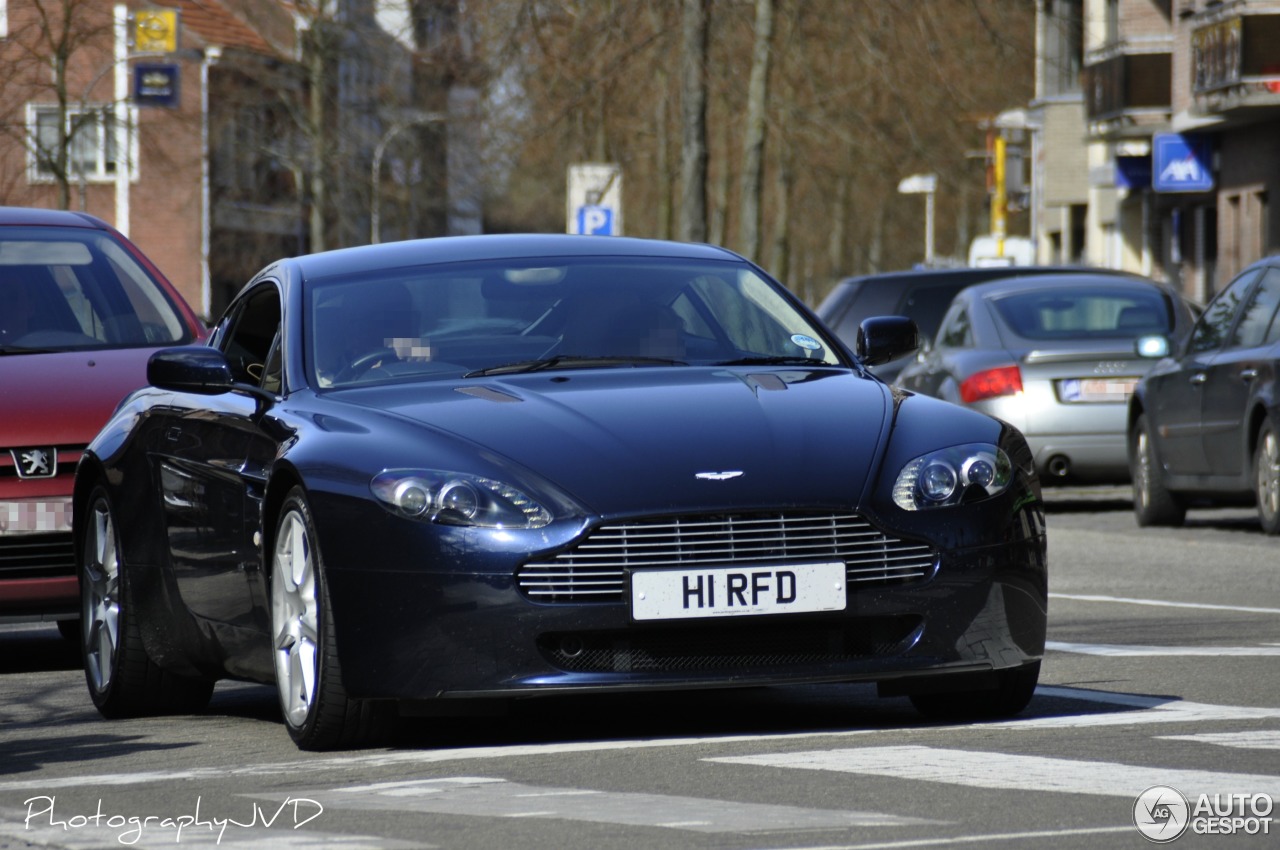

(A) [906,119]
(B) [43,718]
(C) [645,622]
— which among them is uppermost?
(A) [906,119]

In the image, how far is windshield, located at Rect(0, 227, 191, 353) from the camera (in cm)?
1091

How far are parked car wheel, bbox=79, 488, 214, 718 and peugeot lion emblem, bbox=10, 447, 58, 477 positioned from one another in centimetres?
76

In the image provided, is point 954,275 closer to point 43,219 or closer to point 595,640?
point 43,219

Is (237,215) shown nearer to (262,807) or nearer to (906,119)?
(906,119)

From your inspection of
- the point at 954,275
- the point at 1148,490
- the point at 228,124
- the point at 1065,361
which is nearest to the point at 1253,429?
the point at 1148,490

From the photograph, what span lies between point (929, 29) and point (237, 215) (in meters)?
37.6

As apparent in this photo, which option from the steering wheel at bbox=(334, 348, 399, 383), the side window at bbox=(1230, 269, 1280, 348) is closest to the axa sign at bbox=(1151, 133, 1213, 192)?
the side window at bbox=(1230, 269, 1280, 348)

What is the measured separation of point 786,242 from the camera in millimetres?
52531

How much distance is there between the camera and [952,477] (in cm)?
687

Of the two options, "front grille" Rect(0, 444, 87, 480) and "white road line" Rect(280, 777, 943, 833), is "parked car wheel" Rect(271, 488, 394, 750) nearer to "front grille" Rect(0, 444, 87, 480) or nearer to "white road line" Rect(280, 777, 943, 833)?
"white road line" Rect(280, 777, 943, 833)

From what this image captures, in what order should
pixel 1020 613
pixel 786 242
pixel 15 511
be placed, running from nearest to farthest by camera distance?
pixel 1020 613
pixel 15 511
pixel 786 242

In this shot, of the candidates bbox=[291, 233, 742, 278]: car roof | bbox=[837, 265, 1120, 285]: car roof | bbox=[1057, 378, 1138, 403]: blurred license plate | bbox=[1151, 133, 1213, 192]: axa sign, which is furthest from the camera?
bbox=[1151, 133, 1213, 192]: axa sign

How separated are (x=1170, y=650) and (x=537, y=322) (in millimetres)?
2694

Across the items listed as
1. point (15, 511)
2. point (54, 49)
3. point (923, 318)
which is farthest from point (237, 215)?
point (15, 511)
